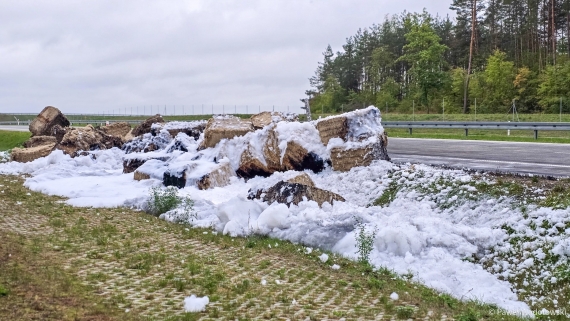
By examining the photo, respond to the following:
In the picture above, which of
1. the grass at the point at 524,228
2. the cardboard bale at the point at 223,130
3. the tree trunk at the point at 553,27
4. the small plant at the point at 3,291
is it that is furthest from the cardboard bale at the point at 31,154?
the tree trunk at the point at 553,27

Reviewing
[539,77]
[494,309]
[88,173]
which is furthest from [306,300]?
[539,77]

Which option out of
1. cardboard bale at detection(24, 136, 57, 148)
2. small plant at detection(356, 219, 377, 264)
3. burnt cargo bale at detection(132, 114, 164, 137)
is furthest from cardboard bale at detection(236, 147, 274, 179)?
cardboard bale at detection(24, 136, 57, 148)

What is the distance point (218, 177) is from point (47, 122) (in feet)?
50.0

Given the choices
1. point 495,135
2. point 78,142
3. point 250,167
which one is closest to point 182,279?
point 250,167

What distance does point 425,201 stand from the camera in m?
11.1

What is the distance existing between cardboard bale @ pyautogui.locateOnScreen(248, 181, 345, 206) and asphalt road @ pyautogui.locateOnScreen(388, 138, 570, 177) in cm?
399

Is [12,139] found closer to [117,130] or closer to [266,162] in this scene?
[117,130]

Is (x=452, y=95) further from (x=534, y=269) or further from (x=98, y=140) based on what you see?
(x=534, y=269)

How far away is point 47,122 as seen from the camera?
2627 cm

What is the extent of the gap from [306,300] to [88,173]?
43.2 ft

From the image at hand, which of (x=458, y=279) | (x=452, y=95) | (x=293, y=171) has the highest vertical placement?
(x=452, y=95)

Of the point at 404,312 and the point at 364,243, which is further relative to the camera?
the point at 364,243

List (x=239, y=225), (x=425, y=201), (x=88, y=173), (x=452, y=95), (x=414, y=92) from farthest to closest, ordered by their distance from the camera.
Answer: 1. (x=414, y=92)
2. (x=452, y=95)
3. (x=88, y=173)
4. (x=425, y=201)
5. (x=239, y=225)

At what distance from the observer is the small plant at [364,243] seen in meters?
8.25
